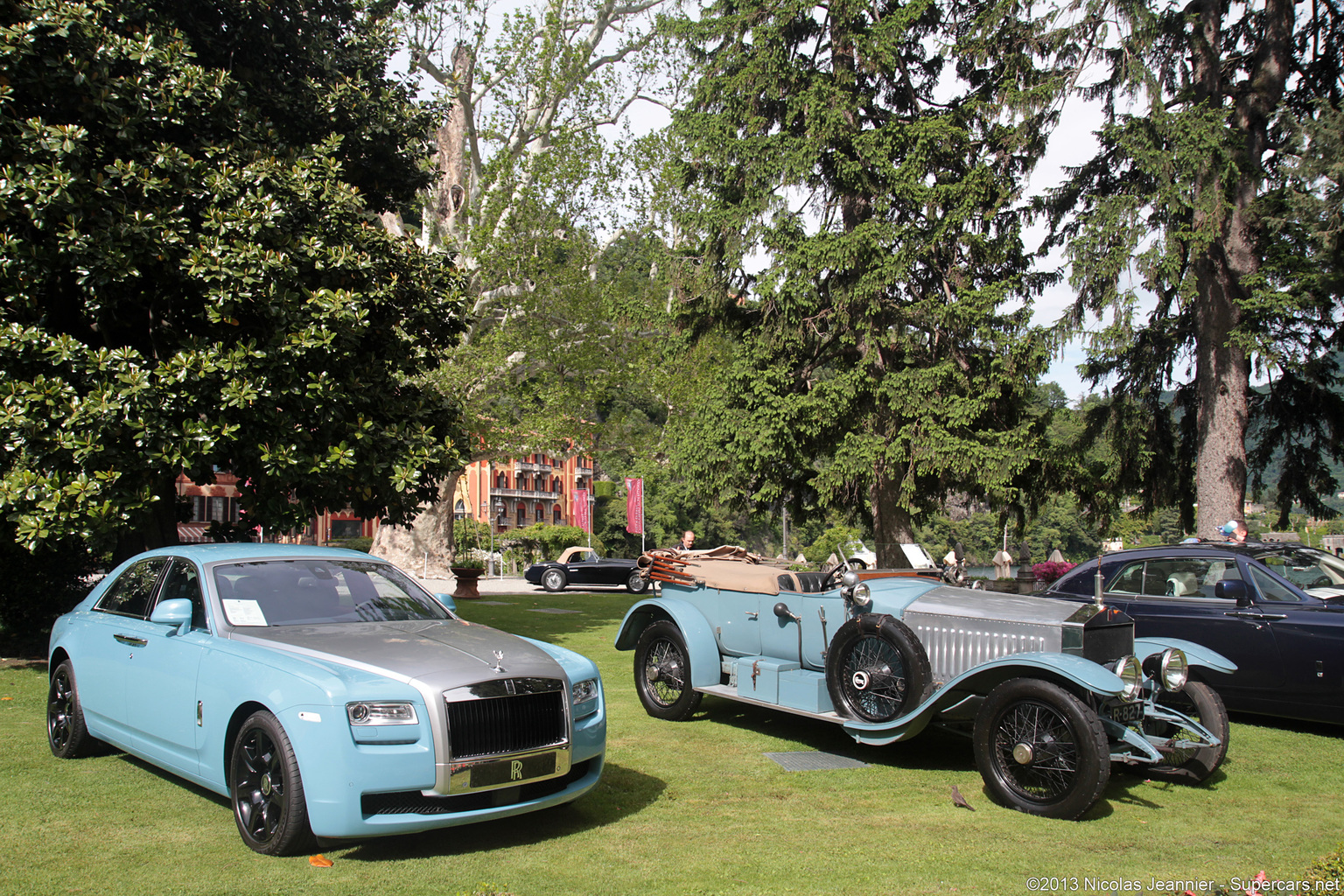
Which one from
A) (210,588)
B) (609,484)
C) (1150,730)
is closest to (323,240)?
(210,588)

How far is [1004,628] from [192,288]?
911 centimetres

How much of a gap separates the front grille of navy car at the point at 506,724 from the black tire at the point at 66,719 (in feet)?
11.5

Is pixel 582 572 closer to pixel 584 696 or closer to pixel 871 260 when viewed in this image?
pixel 871 260

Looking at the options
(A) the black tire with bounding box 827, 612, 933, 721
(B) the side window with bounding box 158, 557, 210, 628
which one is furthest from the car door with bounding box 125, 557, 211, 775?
(A) the black tire with bounding box 827, 612, 933, 721

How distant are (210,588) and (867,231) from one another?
15614mm

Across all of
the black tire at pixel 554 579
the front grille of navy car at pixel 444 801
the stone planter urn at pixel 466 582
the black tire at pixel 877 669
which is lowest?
the black tire at pixel 554 579

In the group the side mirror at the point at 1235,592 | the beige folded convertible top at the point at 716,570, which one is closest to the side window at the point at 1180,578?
the side mirror at the point at 1235,592

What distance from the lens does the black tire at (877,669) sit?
6676 millimetres

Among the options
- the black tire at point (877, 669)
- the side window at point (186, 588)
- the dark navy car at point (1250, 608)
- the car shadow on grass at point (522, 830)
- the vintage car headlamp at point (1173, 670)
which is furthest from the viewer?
the dark navy car at point (1250, 608)

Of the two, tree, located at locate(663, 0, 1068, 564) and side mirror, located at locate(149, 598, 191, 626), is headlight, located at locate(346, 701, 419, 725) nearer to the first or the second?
side mirror, located at locate(149, 598, 191, 626)

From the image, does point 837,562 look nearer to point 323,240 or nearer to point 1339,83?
point 323,240

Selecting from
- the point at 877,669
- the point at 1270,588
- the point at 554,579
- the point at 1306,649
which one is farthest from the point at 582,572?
the point at 1306,649

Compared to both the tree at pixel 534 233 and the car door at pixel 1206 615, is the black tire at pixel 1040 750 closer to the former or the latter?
the car door at pixel 1206 615

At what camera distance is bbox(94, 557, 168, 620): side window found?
6242 millimetres
